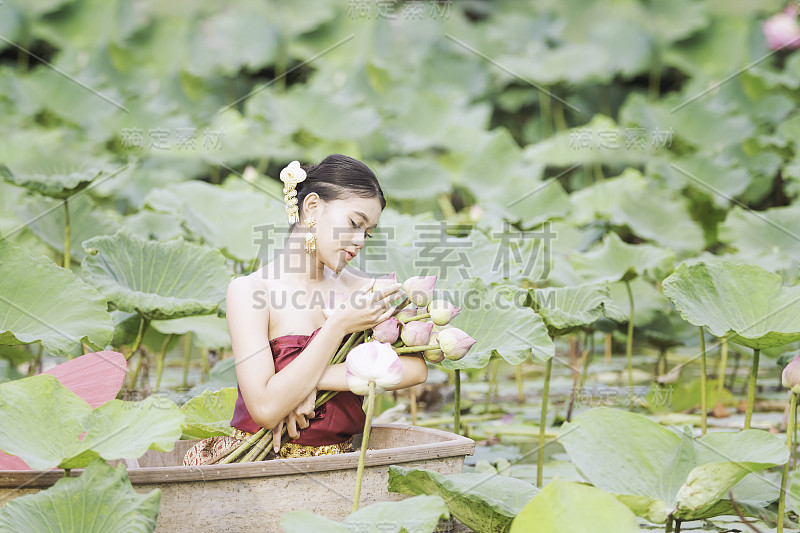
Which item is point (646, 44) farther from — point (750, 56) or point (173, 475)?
point (173, 475)

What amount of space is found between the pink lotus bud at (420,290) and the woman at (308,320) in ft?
0.10

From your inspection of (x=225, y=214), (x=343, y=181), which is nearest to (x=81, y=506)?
(x=343, y=181)

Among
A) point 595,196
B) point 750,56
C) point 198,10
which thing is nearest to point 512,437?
point 595,196

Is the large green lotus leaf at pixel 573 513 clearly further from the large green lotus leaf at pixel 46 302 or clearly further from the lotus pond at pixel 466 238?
the large green lotus leaf at pixel 46 302

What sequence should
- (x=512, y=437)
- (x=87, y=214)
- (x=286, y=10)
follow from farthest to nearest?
(x=286, y=10)
(x=87, y=214)
(x=512, y=437)

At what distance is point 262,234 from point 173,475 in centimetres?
116

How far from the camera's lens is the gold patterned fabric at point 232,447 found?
4.33ft

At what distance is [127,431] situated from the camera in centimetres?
110

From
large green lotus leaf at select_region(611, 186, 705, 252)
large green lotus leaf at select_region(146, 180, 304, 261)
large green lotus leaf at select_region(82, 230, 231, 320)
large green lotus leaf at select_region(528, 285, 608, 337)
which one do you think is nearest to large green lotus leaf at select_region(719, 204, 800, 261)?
large green lotus leaf at select_region(611, 186, 705, 252)

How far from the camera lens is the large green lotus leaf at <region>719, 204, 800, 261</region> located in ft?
8.28

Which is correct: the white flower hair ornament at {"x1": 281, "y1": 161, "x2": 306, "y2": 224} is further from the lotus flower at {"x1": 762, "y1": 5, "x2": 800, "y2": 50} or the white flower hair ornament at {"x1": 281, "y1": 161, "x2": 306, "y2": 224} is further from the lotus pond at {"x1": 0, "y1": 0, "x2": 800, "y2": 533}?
the lotus flower at {"x1": 762, "y1": 5, "x2": 800, "y2": 50}

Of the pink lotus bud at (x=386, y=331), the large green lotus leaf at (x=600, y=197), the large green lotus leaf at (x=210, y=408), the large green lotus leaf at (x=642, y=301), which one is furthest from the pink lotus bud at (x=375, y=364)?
the large green lotus leaf at (x=600, y=197)

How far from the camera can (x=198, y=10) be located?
5621 mm

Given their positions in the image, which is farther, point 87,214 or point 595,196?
point 595,196
